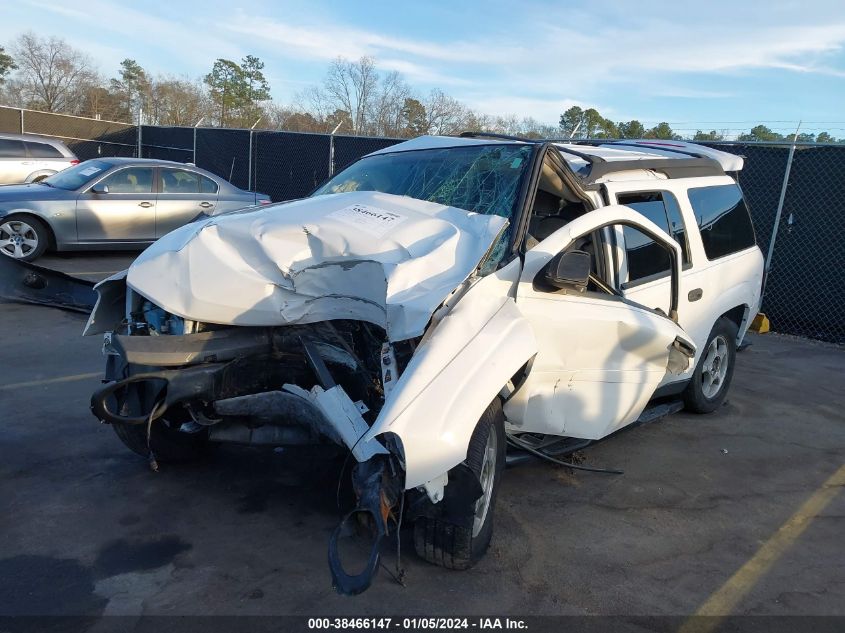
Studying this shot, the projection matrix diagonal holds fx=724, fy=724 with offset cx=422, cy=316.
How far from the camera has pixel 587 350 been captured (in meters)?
3.88

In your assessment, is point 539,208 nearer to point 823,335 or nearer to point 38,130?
point 823,335

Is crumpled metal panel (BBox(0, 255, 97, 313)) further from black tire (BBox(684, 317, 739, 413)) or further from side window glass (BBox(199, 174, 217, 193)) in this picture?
side window glass (BBox(199, 174, 217, 193))

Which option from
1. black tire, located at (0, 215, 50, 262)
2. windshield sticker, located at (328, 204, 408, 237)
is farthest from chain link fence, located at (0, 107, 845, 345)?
windshield sticker, located at (328, 204, 408, 237)

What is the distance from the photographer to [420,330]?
3.04 meters

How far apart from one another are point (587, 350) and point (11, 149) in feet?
47.1

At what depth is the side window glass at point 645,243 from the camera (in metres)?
4.79

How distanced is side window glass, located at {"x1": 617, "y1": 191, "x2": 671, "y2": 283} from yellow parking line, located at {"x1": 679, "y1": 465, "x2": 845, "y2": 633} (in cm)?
172

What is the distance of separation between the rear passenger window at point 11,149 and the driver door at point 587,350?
1386 cm

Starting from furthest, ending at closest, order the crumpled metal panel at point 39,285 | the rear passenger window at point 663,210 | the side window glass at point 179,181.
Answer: the side window glass at point 179,181 → the crumpled metal panel at point 39,285 → the rear passenger window at point 663,210

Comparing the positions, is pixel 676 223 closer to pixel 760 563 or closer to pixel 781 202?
pixel 760 563

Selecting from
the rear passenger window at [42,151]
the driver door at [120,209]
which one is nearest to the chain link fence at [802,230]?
the driver door at [120,209]

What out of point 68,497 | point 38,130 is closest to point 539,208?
point 68,497

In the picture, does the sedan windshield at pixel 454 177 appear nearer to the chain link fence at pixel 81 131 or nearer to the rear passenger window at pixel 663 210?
the rear passenger window at pixel 663 210

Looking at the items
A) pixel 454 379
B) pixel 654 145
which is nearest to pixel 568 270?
pixel 454 379
